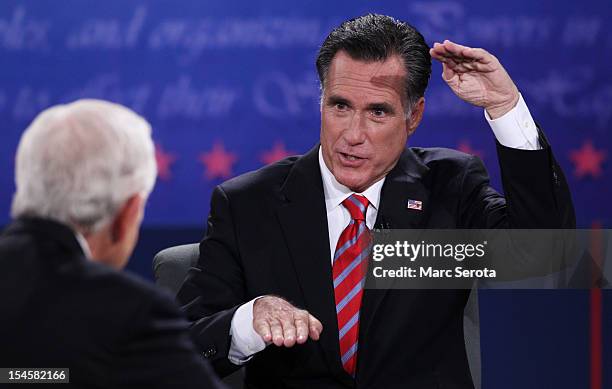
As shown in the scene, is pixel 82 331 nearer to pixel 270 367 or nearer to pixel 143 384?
pixel 143 384

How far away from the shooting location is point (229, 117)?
126 inches

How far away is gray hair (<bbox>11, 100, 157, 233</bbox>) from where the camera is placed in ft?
3.83

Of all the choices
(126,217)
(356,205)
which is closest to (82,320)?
(126,217)

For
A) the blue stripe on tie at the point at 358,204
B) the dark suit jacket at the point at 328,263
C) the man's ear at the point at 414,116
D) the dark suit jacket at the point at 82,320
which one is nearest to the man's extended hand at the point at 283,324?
the dark suit jacket at the point at 328,263

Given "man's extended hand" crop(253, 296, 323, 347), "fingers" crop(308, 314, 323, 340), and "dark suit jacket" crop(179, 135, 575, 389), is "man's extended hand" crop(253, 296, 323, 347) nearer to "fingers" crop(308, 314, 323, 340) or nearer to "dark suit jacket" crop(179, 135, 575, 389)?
"fingers" crop(308, 314, 323, 340)

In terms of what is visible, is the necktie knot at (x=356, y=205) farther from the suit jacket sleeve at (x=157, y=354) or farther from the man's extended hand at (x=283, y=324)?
the suit jacket sleeve at (x=157, y=354)

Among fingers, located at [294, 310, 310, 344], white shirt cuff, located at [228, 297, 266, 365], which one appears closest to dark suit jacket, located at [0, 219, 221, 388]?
fingers, located at [294, 310, 310, 344]

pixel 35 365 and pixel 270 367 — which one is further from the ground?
pixel 35 365

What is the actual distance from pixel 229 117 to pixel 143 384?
6.94ft

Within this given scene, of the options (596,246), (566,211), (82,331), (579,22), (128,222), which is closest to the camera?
(82,331)

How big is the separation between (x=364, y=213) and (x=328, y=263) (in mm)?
146

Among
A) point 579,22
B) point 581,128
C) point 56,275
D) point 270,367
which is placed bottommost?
point 270,367

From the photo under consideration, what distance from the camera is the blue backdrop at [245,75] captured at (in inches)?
123

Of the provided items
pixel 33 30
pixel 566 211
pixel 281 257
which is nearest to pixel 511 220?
pixel 566 211
